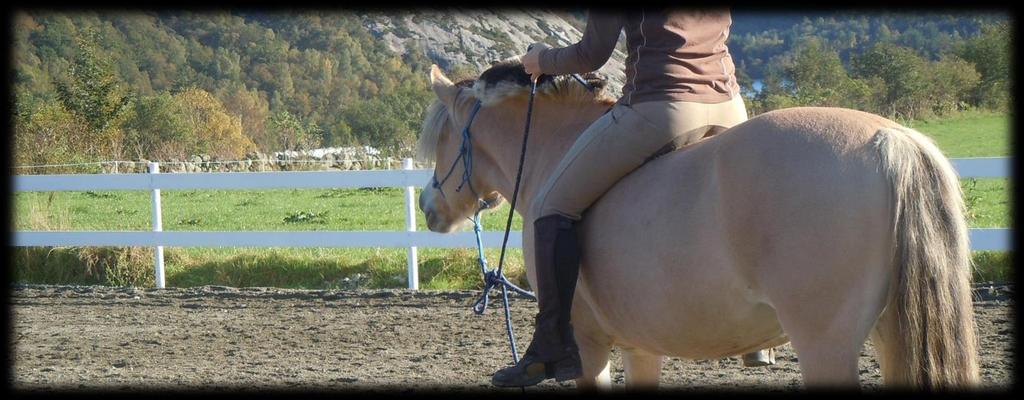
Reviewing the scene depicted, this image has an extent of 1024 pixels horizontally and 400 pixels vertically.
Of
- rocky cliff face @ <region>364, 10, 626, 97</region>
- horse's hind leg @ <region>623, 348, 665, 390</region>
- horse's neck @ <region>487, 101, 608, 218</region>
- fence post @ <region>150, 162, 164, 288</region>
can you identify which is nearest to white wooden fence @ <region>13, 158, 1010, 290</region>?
fence post @ <region>150, 162, 164, 288</region>

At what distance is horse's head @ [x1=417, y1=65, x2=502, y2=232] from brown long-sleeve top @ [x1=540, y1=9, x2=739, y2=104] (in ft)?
3.50

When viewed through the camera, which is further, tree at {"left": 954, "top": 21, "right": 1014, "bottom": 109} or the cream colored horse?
tree at {"left": 954, "top": 21, "right": 1014, "bottom": 109}

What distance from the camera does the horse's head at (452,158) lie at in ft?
14.4

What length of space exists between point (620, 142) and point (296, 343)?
4007 mm

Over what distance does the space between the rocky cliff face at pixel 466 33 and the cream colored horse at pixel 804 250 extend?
48154 millimetres

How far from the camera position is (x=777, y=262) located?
2.77 metres

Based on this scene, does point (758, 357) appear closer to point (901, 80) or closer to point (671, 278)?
point (671, 278)

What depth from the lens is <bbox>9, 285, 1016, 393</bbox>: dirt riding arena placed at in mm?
5363

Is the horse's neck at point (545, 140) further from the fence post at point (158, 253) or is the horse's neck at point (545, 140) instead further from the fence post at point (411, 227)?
the fence post at point (158, 253)

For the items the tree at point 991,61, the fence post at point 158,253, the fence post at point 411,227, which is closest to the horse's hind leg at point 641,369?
the fence post at point 411,227

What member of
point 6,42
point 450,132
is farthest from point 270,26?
point 450,132

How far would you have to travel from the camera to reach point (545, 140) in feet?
13.3

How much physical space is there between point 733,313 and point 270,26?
6880cm

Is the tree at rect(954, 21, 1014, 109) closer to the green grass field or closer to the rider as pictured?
the green grass field
